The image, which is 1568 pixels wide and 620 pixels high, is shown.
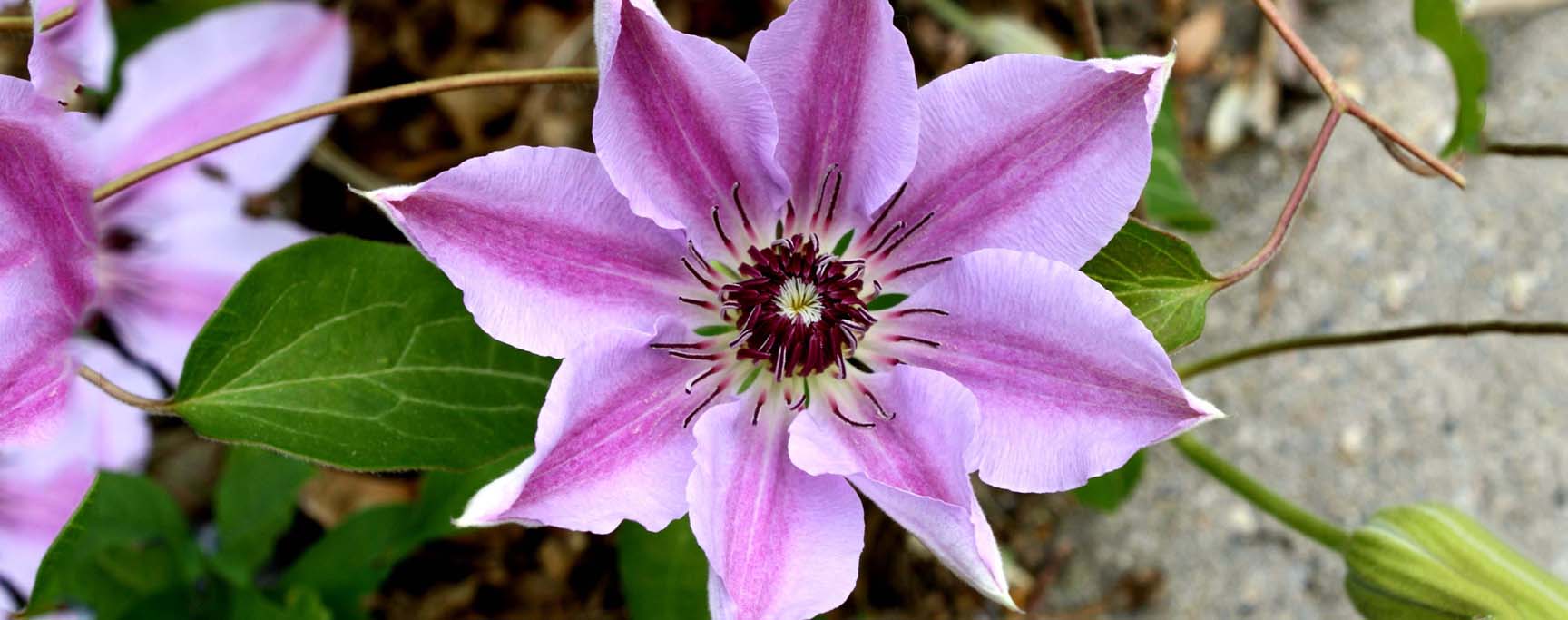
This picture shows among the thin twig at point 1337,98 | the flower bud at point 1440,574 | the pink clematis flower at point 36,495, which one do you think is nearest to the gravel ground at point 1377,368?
the flower bud at point 1440,574

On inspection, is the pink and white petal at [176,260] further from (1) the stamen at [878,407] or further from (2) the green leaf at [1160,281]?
(2) the green leaf at [1160,281]

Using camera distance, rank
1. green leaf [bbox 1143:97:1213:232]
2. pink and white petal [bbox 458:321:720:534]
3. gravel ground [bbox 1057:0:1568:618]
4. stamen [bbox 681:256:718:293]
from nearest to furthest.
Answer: pink and white petal [bbox 458:321:720:534] → stamen [bbox 681:256:718:293] → green leaf [bbox 1143:97:1213:232] → gravel ground [bbox 1057:0:1568:618]

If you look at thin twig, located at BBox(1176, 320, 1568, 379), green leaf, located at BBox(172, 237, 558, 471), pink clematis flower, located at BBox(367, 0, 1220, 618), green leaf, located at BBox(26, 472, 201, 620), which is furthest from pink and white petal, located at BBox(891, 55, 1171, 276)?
green leaf, located at BBox(26, 472, 201, 620)

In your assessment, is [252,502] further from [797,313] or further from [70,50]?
[797,313]

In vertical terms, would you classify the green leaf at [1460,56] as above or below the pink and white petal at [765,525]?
above

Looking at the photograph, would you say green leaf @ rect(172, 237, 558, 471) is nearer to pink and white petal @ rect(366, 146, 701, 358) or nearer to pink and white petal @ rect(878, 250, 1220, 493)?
pink and white petal @ rect(366, 146, 701, 358)

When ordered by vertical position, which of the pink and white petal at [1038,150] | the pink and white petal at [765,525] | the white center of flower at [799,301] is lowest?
the pink and white petal at [765,525]

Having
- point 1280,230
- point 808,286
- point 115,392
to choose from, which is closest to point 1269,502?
point 1280,230
